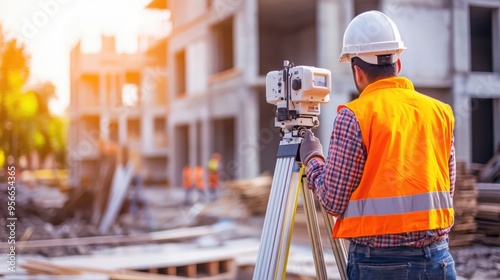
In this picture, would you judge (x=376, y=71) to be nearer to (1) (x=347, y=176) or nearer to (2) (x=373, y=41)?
(2) (x=373, y=41)

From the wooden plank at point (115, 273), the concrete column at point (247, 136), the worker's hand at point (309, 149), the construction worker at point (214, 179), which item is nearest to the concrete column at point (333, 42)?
the concrete column at point (247, 136)

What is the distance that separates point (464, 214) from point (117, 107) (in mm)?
32211

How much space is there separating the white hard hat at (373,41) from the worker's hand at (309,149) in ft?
1.29

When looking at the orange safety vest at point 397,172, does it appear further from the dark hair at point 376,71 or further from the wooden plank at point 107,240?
→ the wooden plank at point 107,240

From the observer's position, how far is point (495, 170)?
32.4 feet

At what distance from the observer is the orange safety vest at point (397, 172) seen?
2.07 metres

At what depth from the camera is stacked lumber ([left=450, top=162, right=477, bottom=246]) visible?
613 centimetres

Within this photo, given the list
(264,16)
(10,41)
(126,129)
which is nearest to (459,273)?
(10,41)

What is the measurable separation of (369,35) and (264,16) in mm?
20349

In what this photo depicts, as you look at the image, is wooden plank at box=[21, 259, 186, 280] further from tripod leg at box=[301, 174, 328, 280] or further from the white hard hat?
the white hard hat

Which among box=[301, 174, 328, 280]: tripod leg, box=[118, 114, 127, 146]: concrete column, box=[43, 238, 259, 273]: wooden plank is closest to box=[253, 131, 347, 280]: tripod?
box=[301, 174, 328, 280]: tripod leg

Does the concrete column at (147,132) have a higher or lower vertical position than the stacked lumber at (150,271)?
higher

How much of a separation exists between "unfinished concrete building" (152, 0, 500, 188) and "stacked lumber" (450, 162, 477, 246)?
8022 millimetres

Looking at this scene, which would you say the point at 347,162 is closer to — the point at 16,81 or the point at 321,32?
the point at 16,81
